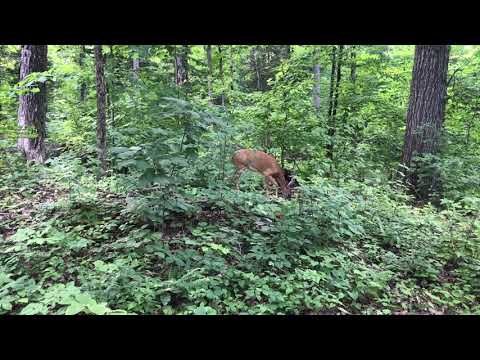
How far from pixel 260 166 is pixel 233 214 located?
1.74m

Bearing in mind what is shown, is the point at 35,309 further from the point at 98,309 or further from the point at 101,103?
the point at 101,103

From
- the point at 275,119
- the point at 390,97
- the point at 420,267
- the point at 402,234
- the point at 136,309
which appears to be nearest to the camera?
the point at 136,309

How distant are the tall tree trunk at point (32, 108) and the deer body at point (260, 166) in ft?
14.9

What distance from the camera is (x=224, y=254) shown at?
3.81 meters

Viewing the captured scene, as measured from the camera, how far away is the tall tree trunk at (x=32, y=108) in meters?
7.52

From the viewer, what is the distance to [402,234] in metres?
4.80

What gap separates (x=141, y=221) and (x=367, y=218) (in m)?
3.34

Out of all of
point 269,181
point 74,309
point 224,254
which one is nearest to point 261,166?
point 269,181

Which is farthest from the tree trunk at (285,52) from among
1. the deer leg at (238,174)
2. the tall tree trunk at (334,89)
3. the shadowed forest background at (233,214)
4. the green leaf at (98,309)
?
the green leaf at (98,309)

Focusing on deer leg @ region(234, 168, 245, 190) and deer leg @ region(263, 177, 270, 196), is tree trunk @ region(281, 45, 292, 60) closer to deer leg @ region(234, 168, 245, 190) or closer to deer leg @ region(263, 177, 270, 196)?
deer leg @ region(263, 177, 270, 196)

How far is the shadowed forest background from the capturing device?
3.24m

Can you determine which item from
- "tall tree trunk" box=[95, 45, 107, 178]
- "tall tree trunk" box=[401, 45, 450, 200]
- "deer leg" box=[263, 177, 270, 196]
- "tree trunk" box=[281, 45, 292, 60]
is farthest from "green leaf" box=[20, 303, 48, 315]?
"tree trunk" box=[281, 45, 292, 60]
